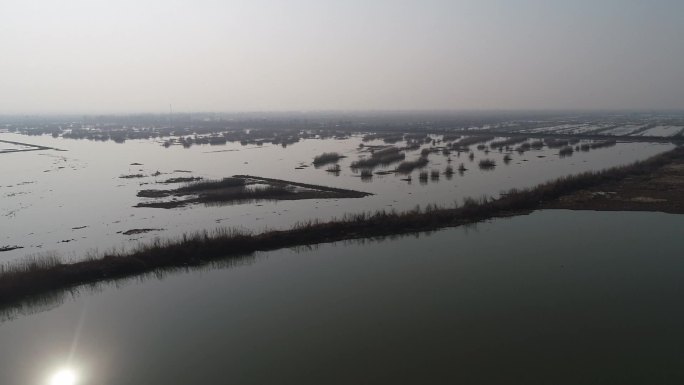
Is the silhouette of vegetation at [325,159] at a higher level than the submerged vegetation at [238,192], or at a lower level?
higher

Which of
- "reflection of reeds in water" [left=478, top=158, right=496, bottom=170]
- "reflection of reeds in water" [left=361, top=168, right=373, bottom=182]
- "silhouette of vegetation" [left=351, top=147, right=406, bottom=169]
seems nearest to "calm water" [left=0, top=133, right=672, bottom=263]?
"reflection of reeds in water" [left=361, top=168, right=373, bottom=182]

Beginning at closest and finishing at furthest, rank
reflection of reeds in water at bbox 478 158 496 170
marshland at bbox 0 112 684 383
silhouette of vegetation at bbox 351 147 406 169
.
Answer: marshland at bbox 0 112 684 383, reflection of reeds in water at bbox 478 158 496 170, silhouette of vegetation at bbox 351 147 406 169

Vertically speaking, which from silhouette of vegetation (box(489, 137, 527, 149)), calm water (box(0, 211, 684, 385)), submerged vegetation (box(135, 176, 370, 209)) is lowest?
calm water (box(0, 211, 684, 385))

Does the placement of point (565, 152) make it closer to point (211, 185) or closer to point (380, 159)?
point (380, 159)

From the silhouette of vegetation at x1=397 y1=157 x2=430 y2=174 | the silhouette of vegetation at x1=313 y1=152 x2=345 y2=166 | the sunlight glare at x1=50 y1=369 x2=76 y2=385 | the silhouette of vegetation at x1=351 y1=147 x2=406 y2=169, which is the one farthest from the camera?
the silhouette of vegetation at x1=313 y1=152 x2=345 y2=166

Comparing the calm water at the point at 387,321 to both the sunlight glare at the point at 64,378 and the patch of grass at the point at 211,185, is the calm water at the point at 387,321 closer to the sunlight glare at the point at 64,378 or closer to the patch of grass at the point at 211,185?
the sunlight glare at the point at 64,378

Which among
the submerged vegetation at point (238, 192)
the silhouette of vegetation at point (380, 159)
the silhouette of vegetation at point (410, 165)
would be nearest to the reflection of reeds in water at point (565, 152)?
the silhouette of vegetation at point (410, 165)

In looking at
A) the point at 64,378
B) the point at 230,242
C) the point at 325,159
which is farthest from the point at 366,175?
the point at 64,378

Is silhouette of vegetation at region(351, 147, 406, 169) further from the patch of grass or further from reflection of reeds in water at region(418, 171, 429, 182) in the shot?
A: the patch of grass

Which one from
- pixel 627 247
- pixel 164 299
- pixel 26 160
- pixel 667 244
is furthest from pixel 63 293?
pixel 26 160
